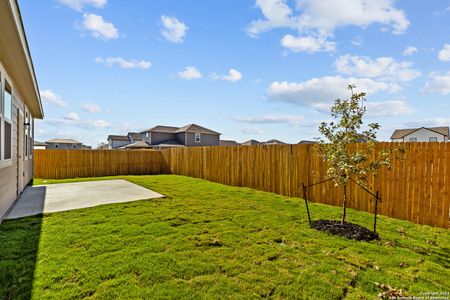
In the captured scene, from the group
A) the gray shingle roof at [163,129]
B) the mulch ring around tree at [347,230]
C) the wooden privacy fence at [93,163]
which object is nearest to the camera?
the mulch ring around tree at [347,230]

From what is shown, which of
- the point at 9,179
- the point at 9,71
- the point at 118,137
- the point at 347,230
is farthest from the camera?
Answer: the point at 118,137

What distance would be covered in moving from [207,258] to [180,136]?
28.4 meters

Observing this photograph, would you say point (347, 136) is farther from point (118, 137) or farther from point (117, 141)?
point (118, 137)

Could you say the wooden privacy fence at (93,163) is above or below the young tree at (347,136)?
below

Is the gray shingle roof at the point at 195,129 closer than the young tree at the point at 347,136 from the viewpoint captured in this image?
No

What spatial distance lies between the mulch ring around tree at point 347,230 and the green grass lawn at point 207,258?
7.9 inches

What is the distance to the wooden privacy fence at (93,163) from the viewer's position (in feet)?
44.5

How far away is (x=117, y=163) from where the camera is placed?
1596cm

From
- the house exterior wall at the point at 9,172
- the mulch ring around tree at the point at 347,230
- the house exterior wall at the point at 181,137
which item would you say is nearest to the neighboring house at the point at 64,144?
the house exterior wall at the point at 181,137

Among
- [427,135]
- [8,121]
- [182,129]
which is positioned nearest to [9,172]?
[8,121]

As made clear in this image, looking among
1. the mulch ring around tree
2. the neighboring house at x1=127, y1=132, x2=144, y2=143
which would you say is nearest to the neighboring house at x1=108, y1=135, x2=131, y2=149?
the neighboring house at x1=127, y1=132, x2=144, y2=143

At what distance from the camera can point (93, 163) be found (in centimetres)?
1500

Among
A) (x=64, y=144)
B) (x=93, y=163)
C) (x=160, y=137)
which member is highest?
(x=160, y=137)

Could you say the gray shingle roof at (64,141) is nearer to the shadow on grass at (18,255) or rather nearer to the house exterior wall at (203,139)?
the house exterior wall at (203,139)
